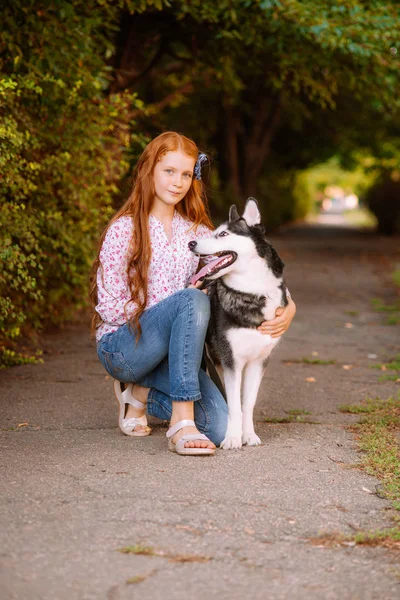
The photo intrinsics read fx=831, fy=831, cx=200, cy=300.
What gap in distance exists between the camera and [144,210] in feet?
15.2

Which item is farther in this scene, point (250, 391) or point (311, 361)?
point (311, 361)

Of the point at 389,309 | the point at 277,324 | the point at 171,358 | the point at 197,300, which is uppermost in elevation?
the point at 197,300

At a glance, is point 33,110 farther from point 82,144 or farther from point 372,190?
point 372,190

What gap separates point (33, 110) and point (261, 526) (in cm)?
444

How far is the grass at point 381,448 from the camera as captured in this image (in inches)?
129

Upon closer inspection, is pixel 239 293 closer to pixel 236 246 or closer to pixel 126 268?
pixel 236 246

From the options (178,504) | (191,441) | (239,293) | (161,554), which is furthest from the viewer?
(239,293)

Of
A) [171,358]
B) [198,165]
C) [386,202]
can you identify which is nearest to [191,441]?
[171,358]

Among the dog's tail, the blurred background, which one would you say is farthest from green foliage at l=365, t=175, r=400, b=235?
the dog's tail

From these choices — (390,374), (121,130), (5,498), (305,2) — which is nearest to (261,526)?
(5,498)

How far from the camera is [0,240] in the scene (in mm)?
5473

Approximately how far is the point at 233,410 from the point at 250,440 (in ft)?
0.79

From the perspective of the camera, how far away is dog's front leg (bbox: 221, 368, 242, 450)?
4.50 m

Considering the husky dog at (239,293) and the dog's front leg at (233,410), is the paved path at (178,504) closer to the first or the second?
the dog's front leg at (233,410)
